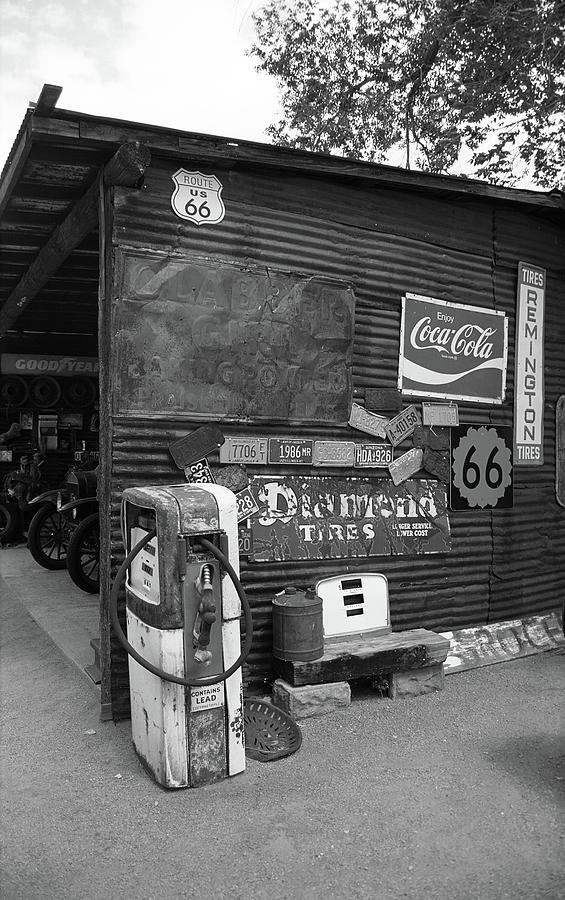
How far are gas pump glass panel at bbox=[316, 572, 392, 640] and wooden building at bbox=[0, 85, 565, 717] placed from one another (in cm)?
12

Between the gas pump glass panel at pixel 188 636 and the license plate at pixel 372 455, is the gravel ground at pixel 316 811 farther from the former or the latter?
the license plate at pixel 372 455

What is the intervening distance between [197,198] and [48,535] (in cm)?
701

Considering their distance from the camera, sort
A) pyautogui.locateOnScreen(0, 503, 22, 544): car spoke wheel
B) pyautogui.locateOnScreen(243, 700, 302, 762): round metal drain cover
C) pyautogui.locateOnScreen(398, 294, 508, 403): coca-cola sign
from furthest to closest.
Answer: pyautogui.locateOnScreen(0, 503, 22, 544): car spoke wheel
pyautogui.locateOnScreen(398, 294, 508, 403): coca-cola sign
pyautogui.locateOnScreen(243, 700, 302, 762): round metal drain cover

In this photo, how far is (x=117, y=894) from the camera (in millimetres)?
3207

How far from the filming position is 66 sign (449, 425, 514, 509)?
21.9 ft

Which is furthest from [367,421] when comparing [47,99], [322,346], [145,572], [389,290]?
[47,99]

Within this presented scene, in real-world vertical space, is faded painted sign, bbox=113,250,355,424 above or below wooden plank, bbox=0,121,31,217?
below

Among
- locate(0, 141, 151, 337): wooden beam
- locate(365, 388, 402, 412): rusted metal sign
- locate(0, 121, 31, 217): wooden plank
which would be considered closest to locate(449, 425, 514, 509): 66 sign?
locate(365, 388, 402, 412): rusted metal sign

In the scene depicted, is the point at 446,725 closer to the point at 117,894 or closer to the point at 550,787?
the point at 550,787

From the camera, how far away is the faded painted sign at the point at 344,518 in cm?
561

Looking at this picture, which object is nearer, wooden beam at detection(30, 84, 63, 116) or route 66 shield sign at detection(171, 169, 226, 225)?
wooden beam at detection(30, 84, 63, 116)

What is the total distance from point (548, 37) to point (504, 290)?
668cm

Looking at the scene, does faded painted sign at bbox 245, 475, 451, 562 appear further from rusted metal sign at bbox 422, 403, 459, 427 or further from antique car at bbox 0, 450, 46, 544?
antique car at bbox 0, 450, 46, 544

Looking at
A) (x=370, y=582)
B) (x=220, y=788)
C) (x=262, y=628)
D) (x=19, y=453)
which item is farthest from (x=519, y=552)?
(x=19, y=453)
